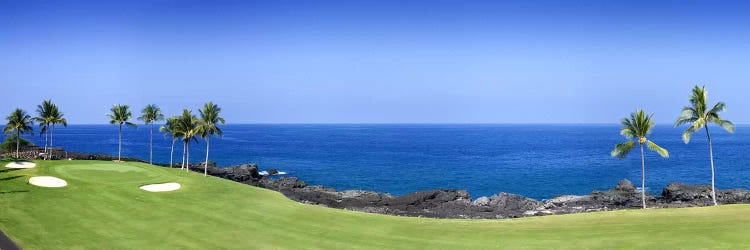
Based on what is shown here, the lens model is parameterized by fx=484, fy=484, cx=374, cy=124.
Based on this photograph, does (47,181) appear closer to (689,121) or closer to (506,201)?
(506,201)

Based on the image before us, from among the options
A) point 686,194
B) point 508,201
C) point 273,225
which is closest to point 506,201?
point 508,201

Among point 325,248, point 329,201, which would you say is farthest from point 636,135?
point 329,201

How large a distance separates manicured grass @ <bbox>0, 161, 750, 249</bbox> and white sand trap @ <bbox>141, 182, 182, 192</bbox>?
49.9 inches

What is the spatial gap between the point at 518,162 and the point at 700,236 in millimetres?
106801

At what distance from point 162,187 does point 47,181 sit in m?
8.90

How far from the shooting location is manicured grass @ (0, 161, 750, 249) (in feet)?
87.7

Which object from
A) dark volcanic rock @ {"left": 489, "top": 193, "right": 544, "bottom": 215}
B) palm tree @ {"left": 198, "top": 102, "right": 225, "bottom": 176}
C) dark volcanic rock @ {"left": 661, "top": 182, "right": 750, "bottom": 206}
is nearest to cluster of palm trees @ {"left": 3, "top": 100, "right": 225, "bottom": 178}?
palm tree @ {"left": 198, "top": 102, "right": 225, "bottom": 176}

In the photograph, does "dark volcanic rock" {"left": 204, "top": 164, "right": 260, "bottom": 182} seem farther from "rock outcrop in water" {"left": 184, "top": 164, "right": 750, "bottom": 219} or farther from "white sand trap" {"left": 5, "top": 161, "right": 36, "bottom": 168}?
"white sand trap" {"left": 5, "top": 161, "right": 36, "bottom": 168}

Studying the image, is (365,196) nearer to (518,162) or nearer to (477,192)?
(477,192)

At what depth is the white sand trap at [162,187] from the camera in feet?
134

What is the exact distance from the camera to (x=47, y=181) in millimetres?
39906

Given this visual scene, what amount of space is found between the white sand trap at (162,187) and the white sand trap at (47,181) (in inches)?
243

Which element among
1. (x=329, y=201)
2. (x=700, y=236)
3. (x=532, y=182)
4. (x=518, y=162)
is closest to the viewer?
(x=700, y=236)

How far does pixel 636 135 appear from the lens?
40469 mm
